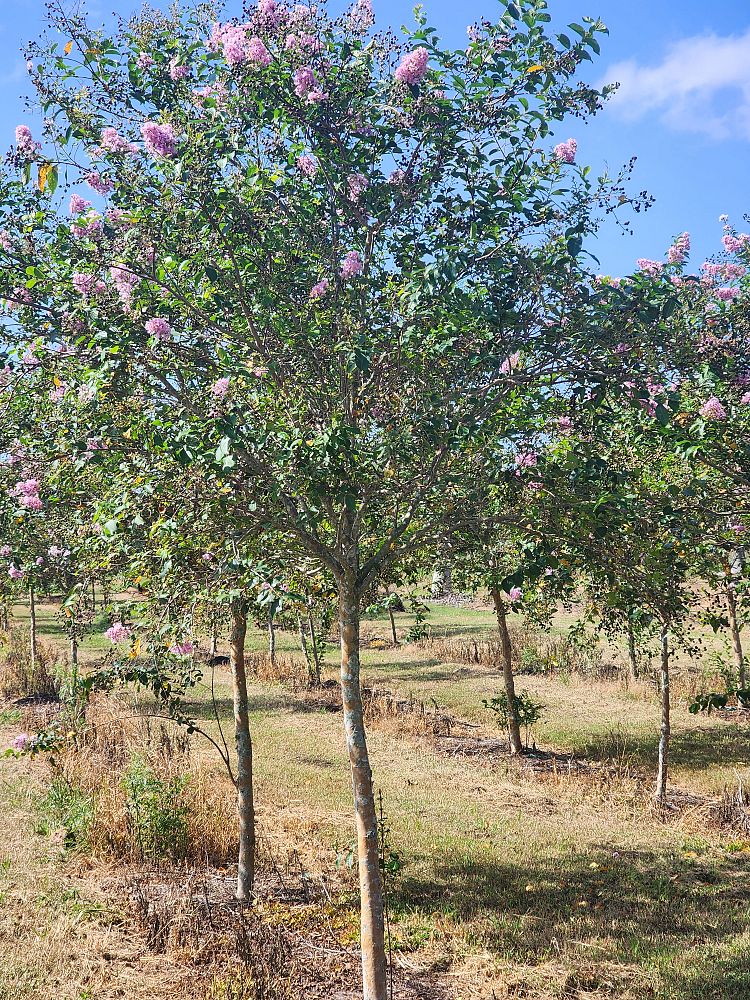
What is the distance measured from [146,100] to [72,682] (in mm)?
3558

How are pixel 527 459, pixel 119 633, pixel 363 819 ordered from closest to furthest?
pixel 527 459 < pixel 119 633 < pixel 363 819

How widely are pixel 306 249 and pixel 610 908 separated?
6.67 meters

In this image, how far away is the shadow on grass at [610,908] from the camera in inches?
256

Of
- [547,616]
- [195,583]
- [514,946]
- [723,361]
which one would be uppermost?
[723,361]

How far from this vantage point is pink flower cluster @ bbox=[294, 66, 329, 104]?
4.49 metres

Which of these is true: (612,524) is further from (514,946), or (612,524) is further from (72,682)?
(514,946)

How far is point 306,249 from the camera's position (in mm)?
5008

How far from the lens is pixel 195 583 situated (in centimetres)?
531

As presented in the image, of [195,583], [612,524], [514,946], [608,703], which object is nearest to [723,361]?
[612,524]

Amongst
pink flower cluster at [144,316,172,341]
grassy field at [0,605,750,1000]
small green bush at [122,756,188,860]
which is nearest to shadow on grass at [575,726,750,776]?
grassy field at [0,605,750,1000]

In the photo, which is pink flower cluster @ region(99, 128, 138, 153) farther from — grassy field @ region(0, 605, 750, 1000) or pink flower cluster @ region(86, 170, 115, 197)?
grassy field @ region(0, 605, 750, 1000)

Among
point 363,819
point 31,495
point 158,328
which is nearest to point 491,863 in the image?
point 363,819

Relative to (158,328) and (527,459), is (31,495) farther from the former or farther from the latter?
(527,459)

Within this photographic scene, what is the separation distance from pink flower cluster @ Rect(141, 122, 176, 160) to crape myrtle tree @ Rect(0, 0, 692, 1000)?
0.01 metres
